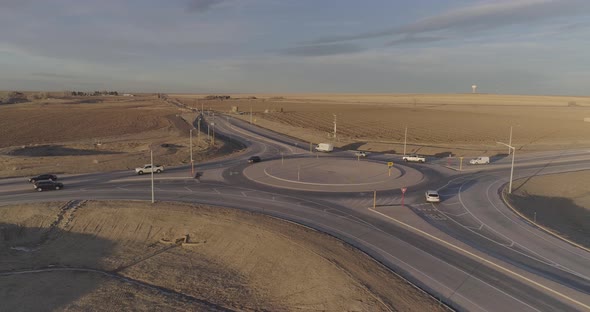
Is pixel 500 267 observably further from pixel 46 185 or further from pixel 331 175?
pixel 46 185

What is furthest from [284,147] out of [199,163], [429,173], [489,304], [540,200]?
[489,304]

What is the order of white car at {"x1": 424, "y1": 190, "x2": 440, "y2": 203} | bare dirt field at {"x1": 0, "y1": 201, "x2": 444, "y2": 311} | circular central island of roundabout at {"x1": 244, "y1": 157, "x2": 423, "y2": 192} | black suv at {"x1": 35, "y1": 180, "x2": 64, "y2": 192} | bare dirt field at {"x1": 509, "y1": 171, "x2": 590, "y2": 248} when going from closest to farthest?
bare dirt field at {"x1": 0, "y1": 201, "x2": 444, "y2": 311} < bare dirt field at {"x1": 509, "y1": 171, "x2": 590, "y2": 248} < white car at {"x1": 424, "y1": 190, "x2": 440, "y2": 203} < black suv at {"x1": 35, "y1": 180, "x2": 64, "y2": 192} < circular central island of roundabout at {"x1": 244, "y1": 157, "x2": 423, "y2": 192}

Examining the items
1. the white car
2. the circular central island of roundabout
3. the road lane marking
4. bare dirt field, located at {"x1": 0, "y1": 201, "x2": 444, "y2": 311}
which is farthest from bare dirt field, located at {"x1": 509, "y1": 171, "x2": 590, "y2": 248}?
bare dirt field, located at {"x1": 0, "y1": 201, "x2": 444, "y2": 311}

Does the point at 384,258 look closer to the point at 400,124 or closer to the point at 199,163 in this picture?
the point at 199,163

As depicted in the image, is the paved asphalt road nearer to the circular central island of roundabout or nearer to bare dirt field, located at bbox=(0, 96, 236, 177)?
the circular central island of roundabout

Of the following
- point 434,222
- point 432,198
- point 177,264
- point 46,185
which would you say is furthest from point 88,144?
point 434,222
